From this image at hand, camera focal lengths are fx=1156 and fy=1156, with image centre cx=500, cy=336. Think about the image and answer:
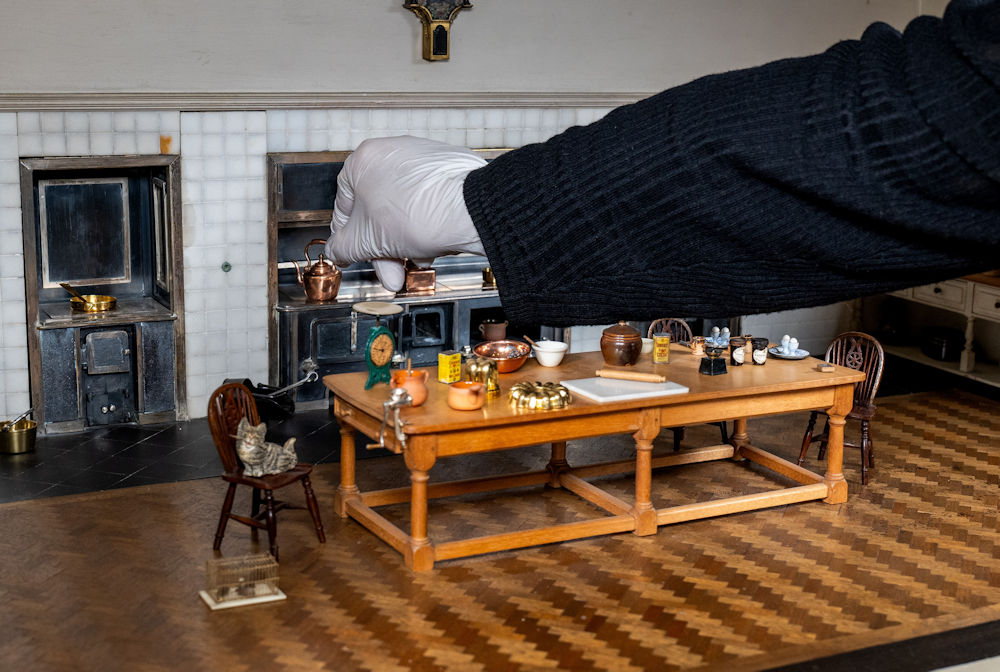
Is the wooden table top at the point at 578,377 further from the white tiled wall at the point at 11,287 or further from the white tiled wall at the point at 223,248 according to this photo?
the white tiled wall at the point at 11,287

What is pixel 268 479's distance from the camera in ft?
21.7

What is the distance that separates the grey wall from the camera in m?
8.43

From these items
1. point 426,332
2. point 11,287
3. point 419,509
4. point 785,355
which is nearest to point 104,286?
point 11,287

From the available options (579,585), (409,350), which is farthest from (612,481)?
(409,350)

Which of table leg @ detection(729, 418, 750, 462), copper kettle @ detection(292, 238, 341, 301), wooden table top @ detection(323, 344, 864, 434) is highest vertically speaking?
copper kettle @ detection(292, 238, 341, 301)

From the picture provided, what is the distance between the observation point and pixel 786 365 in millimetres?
8188

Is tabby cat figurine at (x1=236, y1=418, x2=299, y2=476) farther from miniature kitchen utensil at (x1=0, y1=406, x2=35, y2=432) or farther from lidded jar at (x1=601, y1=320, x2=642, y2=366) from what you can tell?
miniature kitchen utensil at (x1=0, y1=406, x2=35, y2=432)

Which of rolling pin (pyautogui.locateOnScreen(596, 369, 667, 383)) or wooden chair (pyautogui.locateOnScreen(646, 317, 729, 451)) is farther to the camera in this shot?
wooden chair (pyautogui.locateOnScreen(646, 317, 729, 451))

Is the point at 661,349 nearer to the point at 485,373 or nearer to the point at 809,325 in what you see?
the point at 485,373

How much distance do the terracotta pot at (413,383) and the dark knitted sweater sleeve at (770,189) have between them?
5.62 meters

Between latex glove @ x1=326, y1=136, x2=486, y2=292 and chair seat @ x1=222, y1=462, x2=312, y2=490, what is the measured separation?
15.8 feet

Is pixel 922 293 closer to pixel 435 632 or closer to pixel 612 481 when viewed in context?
pixel 612 481

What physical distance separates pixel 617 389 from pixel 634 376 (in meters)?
0.27

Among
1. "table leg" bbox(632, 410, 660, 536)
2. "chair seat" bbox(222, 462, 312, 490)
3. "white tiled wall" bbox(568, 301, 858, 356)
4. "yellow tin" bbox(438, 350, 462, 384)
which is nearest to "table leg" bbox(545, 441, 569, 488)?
"table leg" bbox(632, 410, 660, 536)
